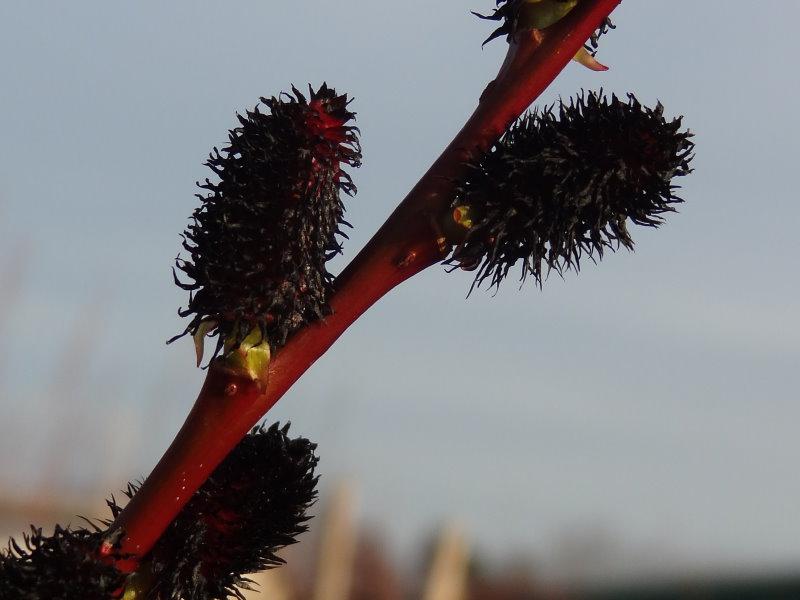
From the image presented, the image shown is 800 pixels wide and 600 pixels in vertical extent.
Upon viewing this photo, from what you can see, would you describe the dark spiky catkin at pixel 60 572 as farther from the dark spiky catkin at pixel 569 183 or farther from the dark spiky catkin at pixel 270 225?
the dark spiky catkin at pixel 569 183

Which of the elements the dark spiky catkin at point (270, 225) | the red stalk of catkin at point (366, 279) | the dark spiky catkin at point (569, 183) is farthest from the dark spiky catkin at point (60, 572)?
the dark spiky catkin at point (569, 183)

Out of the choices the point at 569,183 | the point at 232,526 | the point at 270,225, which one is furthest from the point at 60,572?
→ the point at 569,183

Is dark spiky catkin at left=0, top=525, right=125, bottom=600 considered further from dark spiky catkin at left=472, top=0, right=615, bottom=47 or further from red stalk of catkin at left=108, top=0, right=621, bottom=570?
dark spiky catkin at left=472, top=0, right=615, bottom=47

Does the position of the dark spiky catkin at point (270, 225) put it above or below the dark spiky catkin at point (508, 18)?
below

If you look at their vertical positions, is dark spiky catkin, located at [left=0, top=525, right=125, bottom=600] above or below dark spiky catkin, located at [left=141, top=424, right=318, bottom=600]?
below

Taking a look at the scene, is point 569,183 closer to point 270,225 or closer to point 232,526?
point 270,225

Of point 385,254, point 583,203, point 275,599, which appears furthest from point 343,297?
point 275,599

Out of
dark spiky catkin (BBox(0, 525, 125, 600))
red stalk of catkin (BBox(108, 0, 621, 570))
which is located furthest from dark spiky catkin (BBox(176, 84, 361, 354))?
dark spiky catkin (BBox(0, 525, 125, 600))

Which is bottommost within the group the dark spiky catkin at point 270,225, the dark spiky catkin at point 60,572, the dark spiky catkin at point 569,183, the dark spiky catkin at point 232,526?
the dark spiky catkin at point 60,572
